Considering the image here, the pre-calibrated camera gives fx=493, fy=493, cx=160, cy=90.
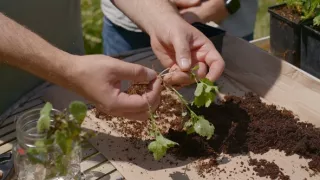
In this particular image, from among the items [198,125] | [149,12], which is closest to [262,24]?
[149,12]

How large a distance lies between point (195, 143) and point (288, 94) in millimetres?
453

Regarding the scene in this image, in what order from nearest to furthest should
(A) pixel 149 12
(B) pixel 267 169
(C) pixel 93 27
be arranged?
(B) pixel 267 169 < (A) pixel 149 12 < (C) pixel 93 27

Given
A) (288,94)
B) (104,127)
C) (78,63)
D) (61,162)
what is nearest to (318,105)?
(288,94)

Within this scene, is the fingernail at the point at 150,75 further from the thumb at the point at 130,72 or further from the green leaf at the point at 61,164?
the green leaf at the point at 61,164

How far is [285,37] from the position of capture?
200 centimetres

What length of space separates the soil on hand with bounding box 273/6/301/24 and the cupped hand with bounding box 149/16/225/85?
462mm

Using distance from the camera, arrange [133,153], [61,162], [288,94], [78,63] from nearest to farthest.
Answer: [61,162]
[78,63]
[133,153]
[288,94]

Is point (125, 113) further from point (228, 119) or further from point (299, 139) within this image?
point (299, 139)

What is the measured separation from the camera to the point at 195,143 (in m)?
1.51

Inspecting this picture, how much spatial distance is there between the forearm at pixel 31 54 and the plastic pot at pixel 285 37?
991mm

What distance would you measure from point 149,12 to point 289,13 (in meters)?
0.61

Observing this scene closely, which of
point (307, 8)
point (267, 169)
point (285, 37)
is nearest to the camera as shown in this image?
point (267, 169)

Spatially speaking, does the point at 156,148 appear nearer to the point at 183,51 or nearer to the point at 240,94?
the point at 183,51

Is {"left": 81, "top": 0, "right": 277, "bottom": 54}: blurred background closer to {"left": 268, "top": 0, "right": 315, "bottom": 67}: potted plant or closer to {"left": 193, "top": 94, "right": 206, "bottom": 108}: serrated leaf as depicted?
{"left": 268, "top": 0, "right": 315, "bottom": 67}: potted plant
